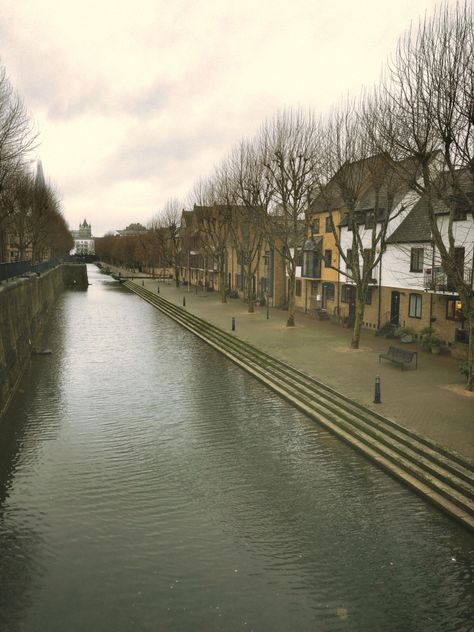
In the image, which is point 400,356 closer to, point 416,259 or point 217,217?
point 416,259

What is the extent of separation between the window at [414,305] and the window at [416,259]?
1548 millimetres

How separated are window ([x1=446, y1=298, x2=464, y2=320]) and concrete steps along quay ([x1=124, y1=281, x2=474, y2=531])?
1009cm

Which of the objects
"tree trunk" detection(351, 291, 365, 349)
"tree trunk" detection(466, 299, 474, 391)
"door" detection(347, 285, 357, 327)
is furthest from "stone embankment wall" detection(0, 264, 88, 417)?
"door" detection(347, 285, 357, 327)

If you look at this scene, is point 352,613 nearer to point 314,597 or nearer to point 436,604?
point 314,597

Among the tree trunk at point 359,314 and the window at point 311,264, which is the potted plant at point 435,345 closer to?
the tree trunk at point 359,314

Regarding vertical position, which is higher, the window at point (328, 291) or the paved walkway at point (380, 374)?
the window at point (328, 291)

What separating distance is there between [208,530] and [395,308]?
78.6 feet

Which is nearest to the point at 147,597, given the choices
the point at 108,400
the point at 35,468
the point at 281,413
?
the point at 35,468

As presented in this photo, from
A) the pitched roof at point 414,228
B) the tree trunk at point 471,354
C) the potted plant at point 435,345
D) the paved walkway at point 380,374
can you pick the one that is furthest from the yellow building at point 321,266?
the tree trunk at point 471,354

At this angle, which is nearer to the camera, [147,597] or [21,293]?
[147,597]

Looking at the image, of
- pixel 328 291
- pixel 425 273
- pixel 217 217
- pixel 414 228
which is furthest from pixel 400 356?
pixel 217 217

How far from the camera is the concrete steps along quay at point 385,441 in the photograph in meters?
11.1

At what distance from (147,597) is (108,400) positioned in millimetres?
11107

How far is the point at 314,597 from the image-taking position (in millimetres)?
8102
